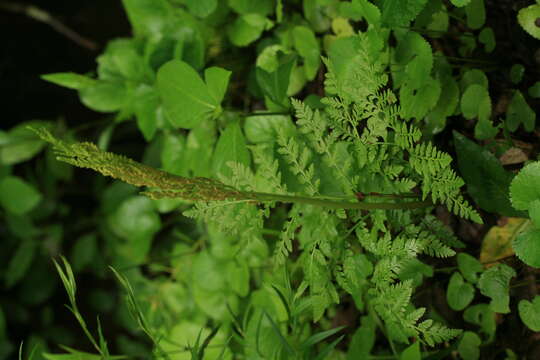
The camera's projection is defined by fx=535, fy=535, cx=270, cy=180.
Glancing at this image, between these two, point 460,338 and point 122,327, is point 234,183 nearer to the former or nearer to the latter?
point 460,338

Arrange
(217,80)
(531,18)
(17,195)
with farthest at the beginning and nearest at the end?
(17,195), (217,80), (531,18)

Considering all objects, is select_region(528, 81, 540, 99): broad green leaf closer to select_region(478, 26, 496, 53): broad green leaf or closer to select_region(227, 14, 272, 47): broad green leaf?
select_region(478, 26, 496, 53): broad green leaf

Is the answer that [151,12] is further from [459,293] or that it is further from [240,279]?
[459,293]

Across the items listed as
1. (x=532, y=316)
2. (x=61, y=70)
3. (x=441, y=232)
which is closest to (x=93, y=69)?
(x=61, y=70)

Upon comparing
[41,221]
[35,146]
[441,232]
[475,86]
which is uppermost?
[475,86]

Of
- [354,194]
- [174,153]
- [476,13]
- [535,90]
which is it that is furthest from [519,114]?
[174,153]

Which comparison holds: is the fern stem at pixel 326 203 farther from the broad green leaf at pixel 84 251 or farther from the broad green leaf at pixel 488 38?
the broad green leaf at pixel 84 251
